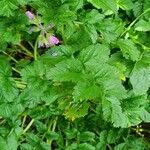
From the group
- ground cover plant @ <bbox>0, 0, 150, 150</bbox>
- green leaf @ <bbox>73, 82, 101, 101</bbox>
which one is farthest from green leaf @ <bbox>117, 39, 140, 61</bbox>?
green leaf @ <bbox>73, 82, 101, 101</bbox>

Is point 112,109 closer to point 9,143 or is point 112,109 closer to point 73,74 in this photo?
point 73,74

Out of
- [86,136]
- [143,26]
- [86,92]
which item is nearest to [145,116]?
[86,136]

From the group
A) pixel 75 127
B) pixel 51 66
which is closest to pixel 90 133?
pixel 75 127

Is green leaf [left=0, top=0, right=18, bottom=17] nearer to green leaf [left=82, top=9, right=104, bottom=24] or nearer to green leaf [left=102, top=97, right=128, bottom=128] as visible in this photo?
green leaf [left=82, top=9, right=104, bottom=24]

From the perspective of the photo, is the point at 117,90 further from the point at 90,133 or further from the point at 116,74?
the point at 90,133

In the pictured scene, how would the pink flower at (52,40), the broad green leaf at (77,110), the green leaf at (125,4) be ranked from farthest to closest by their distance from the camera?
the green leaf at (125,4) → the pink flower at (52,40) → the broad green leaf at (77,110)

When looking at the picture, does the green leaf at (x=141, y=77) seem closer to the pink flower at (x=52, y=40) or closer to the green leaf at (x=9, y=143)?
the pink flower at (x=52, y=40)

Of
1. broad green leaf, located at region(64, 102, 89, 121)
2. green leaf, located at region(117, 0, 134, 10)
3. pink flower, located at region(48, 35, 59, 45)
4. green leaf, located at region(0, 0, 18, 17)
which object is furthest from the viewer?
green leaf, located at region(117, 0, 134, 10)

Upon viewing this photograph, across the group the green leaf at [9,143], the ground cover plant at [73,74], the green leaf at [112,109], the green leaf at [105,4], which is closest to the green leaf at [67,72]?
the ground cover plant at [73,74]
